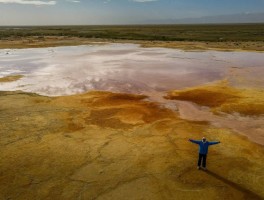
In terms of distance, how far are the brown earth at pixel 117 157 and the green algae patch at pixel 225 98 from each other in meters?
2.92

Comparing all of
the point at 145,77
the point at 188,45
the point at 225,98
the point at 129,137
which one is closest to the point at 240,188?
the point at 129,137

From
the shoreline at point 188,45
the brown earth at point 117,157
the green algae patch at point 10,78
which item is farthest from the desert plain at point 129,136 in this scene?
the shoreline at point 188,45

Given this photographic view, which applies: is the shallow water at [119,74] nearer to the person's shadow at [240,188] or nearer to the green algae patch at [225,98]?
the green algae patch at [225,98]

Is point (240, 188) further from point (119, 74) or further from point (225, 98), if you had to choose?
point (119, 74)

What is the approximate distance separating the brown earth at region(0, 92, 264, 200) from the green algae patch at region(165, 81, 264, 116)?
→ 2.92m

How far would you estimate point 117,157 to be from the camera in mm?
10625

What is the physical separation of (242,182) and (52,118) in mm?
9532

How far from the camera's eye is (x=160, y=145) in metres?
11.6

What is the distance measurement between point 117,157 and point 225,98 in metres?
10.3

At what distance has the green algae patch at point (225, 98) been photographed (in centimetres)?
1614

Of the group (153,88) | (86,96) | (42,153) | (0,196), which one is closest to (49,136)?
(42,153)

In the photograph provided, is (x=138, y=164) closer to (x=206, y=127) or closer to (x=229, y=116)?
(x=206, y=127)

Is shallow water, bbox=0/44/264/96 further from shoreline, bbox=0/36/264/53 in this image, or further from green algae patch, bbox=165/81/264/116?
shoreline, bbox=0/36/264/53

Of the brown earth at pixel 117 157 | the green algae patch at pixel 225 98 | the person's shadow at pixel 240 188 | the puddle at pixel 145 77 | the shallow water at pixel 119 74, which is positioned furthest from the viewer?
the shallow water at pixel 119 74
